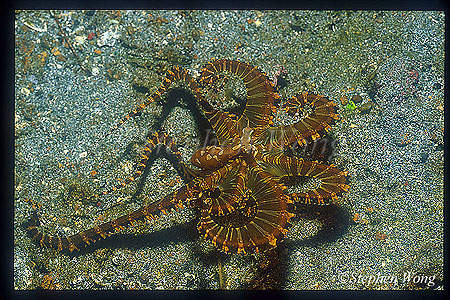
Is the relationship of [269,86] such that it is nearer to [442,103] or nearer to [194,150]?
[194,150]

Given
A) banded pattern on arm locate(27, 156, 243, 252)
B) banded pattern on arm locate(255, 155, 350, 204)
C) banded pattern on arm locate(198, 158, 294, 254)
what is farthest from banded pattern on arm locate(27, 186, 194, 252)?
banded pattern on arm locate(255, 155, 350, 204)

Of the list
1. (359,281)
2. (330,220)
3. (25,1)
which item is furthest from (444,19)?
(25,1)

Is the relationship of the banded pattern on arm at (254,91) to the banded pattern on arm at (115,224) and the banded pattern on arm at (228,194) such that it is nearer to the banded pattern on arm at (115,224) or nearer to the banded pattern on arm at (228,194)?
the banded pattern on arm at (228,194)

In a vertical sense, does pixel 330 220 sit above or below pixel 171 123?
below

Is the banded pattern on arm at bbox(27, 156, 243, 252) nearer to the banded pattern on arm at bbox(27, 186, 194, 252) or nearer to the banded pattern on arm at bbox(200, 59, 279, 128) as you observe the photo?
the banded pattern on arm at bbox(27, 186, 194, 252)

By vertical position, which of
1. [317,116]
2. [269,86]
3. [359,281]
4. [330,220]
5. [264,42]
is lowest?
[359,281]

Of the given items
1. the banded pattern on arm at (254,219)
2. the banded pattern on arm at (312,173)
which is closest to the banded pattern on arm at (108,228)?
the banded pattern on arm at (254,219)
